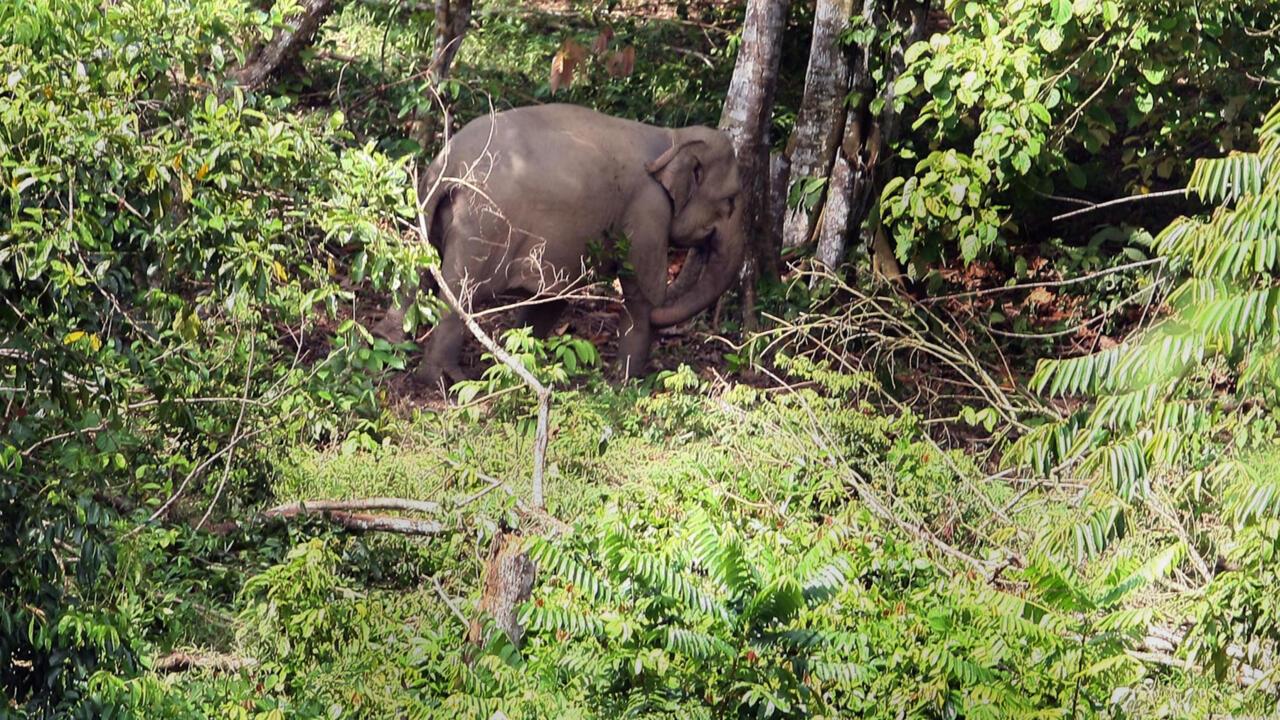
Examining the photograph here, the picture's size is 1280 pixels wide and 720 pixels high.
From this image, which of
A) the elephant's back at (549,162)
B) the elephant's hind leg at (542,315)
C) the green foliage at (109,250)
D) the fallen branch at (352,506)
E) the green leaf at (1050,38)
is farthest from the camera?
the elephant's hind leg at (542,315)

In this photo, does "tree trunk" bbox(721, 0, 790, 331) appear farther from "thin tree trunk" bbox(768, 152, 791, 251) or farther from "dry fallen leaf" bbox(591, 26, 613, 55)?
"dry fallen leaf" bbox(591, 26, 613, 55)

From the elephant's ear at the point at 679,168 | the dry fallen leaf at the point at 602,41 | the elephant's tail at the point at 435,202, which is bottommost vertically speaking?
the elephant's tail at the point at 435,202

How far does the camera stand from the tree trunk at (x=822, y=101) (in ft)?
39.0

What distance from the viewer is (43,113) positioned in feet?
20.0

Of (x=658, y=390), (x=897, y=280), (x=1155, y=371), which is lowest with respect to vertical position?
(x=658, y=390)

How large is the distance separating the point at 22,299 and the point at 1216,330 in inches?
149

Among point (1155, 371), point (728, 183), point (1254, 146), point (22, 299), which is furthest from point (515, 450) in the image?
point (1254, 146)

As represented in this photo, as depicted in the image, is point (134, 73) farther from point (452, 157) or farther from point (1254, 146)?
point (1254, 146)

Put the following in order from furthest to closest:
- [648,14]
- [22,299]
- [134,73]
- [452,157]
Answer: [648,14], [452,157], [134,73], [22,299]

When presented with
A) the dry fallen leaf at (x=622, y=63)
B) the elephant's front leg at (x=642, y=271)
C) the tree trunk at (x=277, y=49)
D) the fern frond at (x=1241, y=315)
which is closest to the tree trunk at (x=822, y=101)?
the elephant's front leg at (x=642, y=271)

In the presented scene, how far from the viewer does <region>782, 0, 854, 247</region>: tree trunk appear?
39.0 ft

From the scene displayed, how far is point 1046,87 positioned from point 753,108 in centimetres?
200

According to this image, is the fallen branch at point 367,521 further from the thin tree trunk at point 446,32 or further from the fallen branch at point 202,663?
the thin tree trunk at point 446,32

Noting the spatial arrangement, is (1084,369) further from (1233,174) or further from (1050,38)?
(1050,38)
